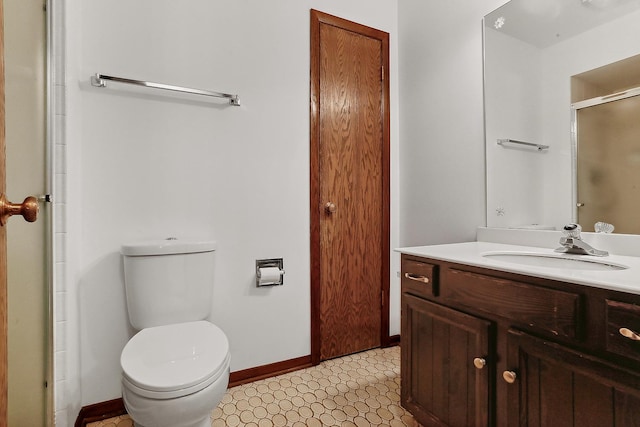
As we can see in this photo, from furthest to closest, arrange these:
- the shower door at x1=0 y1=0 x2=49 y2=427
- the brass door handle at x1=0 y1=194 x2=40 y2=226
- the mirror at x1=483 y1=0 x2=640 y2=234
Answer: the mirror at x1=483 y1=0 x2=640 y2=234, the shower door at x1=0 y1=0 x2=49 y2=427, the brass door handle at x1=0 y1=194 x2=40 y2=226

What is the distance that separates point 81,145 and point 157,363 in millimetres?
1038

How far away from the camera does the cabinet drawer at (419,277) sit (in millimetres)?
1239

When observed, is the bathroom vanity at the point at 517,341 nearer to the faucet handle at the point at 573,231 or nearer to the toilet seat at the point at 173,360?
the faucet handle at the point at 573,231

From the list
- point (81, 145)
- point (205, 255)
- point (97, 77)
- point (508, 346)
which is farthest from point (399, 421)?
point (97, 77)

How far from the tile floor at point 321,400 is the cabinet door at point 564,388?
0.65m

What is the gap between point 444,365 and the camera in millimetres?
1187

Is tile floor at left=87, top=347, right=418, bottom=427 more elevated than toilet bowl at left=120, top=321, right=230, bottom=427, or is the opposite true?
toilet bowl at left=120, top=321, right=230, bottom=427

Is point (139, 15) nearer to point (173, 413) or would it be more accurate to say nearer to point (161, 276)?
point (161, 276)

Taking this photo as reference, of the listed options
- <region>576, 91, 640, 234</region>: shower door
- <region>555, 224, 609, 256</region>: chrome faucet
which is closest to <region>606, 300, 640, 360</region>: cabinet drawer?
<region>555, 224, 609, 256</region>: chrome faucet

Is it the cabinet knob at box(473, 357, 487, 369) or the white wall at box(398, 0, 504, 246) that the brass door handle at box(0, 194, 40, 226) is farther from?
the white wall at box(398, 0, 504, 246)

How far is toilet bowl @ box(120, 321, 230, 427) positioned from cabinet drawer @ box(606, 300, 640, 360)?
1142 mm

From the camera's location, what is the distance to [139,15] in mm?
1533

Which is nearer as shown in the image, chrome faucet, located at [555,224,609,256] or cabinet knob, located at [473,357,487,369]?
cabinet knob, located at [473,357,487,369]

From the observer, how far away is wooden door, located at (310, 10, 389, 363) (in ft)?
6.41
